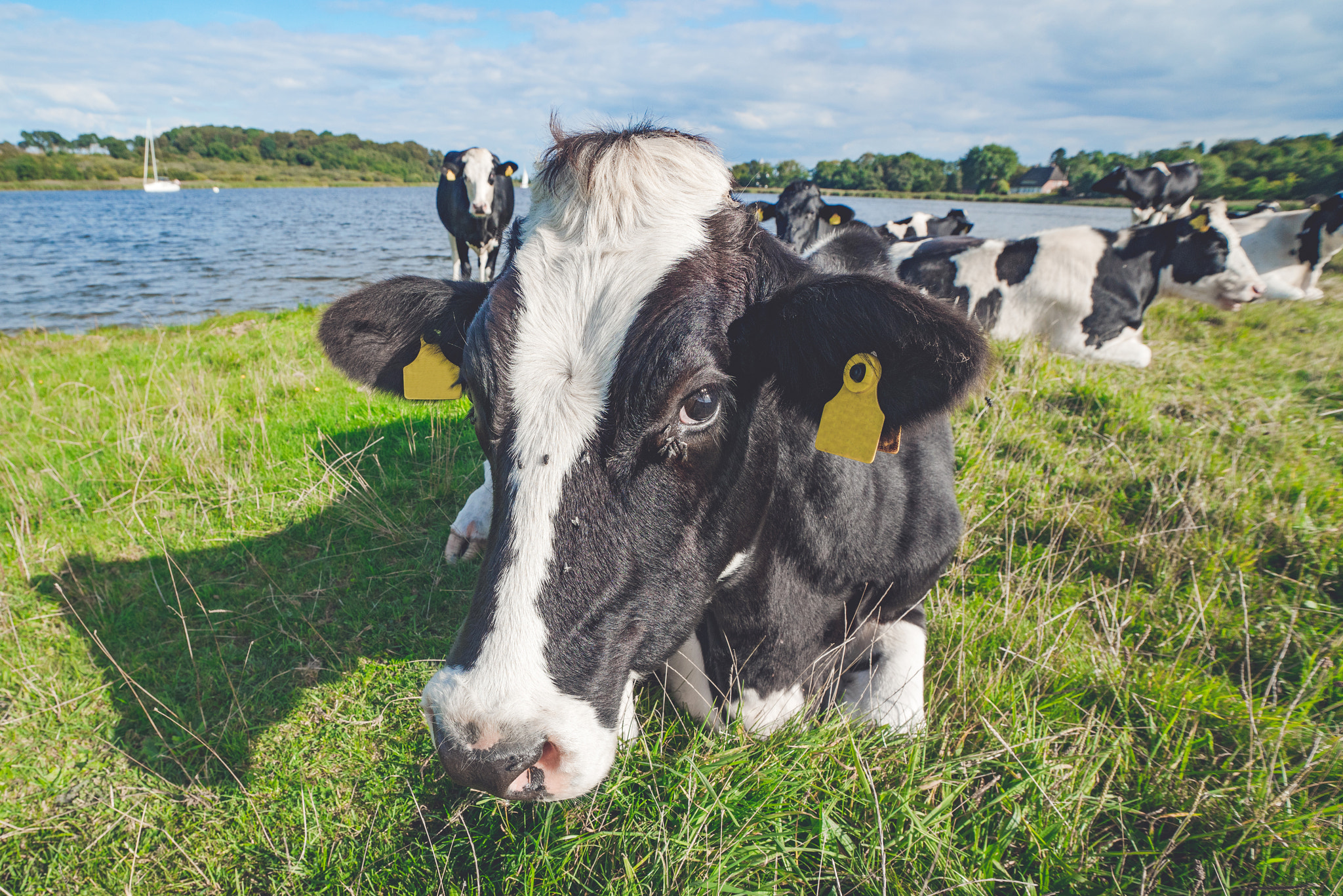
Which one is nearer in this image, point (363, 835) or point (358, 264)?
point (363, 835)

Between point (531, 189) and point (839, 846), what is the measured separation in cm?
234

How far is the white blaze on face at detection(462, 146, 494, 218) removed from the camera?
12.2 m

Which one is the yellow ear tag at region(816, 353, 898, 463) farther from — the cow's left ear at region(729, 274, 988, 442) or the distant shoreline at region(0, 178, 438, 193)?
the distant shoreline at region(0, 178, 438, 193)

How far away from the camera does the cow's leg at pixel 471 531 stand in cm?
357

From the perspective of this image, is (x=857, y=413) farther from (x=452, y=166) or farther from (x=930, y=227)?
(x=930, y=227)

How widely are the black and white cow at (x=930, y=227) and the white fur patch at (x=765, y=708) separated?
452 inches

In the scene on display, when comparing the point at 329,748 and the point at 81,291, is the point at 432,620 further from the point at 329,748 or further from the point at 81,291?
the point at 81,291

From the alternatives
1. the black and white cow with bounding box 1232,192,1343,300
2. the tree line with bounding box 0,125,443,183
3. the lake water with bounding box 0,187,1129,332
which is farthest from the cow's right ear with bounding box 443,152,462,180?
the tree line with bounding box 0,125,443,183

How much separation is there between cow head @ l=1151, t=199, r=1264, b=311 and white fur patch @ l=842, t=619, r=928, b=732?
8794 mm

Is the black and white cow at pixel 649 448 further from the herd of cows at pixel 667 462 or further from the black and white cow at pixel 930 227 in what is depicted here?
the black and white cow at pixel 930 227

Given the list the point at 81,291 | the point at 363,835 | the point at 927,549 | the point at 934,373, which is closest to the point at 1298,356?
the point at 927,549

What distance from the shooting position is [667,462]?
5.52 ft

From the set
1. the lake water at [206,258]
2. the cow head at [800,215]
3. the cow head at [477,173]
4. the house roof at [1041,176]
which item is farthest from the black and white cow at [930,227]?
the house roof at [1041,176]

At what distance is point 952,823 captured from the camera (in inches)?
75.1
